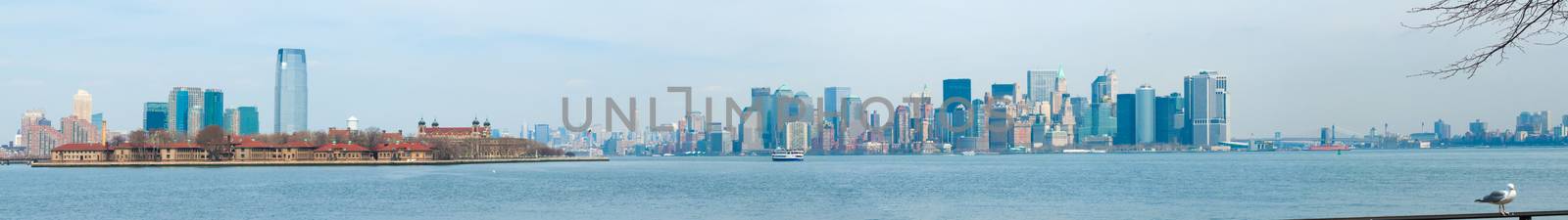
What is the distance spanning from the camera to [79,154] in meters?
150

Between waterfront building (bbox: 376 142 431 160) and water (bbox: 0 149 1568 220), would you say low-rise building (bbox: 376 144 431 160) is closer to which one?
waterfront building (bbox: 376 142 431 160)

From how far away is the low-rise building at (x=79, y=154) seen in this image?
491ft

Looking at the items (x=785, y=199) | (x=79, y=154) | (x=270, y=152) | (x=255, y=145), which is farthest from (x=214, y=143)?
(x=785, y=199)

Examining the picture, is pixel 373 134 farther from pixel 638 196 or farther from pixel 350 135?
pixel 638 196

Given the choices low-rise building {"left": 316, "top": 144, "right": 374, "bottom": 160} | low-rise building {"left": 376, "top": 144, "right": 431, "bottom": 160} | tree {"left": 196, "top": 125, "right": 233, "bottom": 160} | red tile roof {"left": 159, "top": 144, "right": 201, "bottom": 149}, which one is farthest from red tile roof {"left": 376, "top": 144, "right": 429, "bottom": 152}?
red tile roof {"left": 159, "top": 144, "right": 201, "bottom": 149}

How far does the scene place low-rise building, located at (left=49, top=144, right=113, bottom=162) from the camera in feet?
491

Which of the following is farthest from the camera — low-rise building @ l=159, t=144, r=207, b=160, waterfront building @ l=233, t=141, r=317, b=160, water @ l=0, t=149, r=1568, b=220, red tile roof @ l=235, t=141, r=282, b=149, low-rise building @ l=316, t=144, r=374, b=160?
low-rise building @ l=316, t=144, r=374, b=160

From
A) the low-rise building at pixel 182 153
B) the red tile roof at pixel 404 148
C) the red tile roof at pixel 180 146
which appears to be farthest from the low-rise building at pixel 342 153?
the red tile roof at pixel 180 146

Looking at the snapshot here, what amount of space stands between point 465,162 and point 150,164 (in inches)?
1258

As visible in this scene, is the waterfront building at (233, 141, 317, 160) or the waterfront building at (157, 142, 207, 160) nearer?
the waterfront building at (157, 142, 207, 160)

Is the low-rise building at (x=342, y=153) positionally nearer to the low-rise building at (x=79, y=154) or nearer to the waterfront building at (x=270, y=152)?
the waterfront building at (x=270, y=152)

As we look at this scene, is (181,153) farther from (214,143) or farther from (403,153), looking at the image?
(403,153)

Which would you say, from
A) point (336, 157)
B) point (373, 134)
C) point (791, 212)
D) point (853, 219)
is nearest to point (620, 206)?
point (791, 212)

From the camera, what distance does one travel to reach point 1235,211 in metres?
45.1
